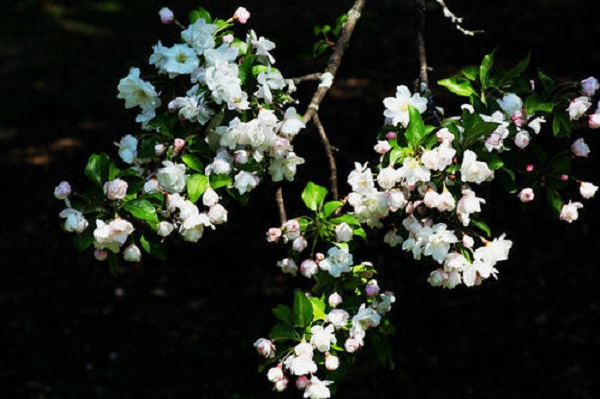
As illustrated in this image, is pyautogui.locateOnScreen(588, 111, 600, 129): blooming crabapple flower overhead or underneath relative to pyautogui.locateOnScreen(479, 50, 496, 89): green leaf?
underneath

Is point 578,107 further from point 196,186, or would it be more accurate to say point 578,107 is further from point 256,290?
point 256,290

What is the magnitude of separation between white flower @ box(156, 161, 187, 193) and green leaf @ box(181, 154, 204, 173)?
0.06 ft

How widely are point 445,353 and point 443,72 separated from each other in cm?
313

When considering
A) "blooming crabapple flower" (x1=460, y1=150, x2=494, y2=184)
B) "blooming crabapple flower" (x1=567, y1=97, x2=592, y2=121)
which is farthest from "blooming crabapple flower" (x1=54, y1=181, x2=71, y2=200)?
"blooming crabapple flower" (x1=567, y1=97, x2=592, y2=121)

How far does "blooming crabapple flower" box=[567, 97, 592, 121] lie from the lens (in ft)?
7.05

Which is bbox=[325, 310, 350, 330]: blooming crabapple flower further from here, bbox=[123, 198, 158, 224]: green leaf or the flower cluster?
bbox=[123, 198, 158, 224]: green leaf

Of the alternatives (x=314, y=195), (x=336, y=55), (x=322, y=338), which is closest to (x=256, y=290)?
(x=336, y=55)

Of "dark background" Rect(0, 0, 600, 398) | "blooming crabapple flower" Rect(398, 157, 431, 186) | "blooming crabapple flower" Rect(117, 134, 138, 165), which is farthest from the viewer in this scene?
"dark background" Rect(0, 0, 600, 398)

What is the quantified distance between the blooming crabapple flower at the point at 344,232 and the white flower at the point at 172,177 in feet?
1.38

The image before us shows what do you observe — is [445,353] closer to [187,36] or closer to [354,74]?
[187,36]

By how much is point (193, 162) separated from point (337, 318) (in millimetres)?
540

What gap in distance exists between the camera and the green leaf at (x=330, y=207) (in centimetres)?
230

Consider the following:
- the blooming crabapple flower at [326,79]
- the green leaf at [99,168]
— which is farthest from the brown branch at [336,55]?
the green leaf at [99,168]

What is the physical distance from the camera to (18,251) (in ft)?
18.9
